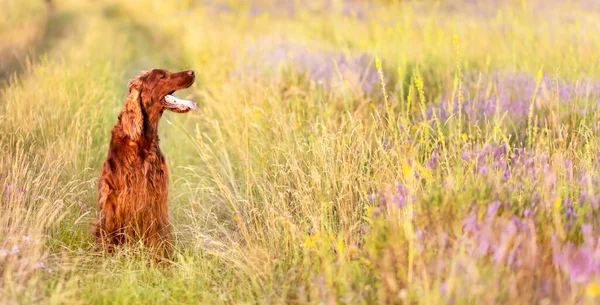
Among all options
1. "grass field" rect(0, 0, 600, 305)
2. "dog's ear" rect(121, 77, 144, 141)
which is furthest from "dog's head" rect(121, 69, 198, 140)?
"grass field" rect(0, 0, 600, 305)

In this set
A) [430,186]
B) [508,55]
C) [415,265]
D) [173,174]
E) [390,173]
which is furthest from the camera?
[508,55]

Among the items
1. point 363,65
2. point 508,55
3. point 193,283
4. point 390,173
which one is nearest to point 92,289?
point 193,283

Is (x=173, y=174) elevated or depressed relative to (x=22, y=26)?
depressed

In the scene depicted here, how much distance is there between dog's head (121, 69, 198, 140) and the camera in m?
3.93

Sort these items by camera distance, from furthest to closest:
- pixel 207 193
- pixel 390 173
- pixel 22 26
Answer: pixel 22 26 < pixel 207 193 < pixel 390 173

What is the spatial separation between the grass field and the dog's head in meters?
0.39

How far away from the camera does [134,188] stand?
12.8ft

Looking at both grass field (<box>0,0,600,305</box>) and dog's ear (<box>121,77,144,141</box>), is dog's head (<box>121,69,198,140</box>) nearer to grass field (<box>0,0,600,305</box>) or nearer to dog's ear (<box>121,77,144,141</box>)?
dog's ear (<box>121,77,144,141</box>)

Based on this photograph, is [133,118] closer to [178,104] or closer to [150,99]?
[150,99]

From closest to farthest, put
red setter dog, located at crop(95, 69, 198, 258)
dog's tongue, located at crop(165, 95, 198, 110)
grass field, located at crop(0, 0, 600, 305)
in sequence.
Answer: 1. grass field, located at crop(0, 0, 600, 305)
2. red setter dog, located at crop(95, 69, 198, 258)
3. dog's tongue, located at crop(165, 95, 198, 110)

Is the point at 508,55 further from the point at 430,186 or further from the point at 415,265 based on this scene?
the point at 415,265

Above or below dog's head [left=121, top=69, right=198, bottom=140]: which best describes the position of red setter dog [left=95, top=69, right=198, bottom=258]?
below

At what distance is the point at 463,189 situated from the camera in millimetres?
3193

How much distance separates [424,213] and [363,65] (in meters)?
4.25
